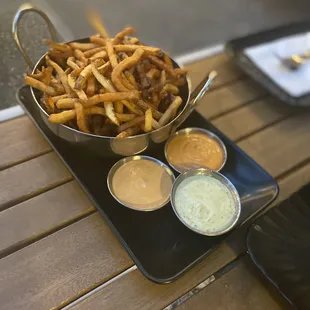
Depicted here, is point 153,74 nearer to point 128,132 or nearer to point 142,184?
point 128,132

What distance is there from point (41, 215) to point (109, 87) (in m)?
0.34

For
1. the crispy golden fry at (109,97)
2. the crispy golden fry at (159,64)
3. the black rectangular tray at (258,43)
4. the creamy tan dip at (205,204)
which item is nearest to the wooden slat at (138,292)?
the creamy tan dip at (205,204)

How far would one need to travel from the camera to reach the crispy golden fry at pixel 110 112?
92 centimetres

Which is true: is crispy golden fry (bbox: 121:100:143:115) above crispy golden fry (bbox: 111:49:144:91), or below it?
below

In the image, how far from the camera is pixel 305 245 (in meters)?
0.93

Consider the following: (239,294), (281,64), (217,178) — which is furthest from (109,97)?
(281,64)

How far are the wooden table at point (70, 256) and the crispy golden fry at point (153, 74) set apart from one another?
324 millimetres

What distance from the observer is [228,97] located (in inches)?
51.9

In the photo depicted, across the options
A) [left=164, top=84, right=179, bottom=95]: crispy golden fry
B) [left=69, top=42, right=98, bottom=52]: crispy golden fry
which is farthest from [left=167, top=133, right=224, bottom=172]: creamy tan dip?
[left=69, top=42, right=98, bottom=52]: crispy golden fry

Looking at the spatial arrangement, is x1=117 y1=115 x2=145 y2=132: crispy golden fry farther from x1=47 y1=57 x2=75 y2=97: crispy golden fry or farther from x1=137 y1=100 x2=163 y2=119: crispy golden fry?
x1=47 y1=57 x2=75 y2=97: crispy golden fry

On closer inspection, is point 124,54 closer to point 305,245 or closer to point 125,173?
point 125,173

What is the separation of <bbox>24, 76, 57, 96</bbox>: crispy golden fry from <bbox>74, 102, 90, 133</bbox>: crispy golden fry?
0.35ft

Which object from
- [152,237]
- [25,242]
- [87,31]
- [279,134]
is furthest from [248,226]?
[87,31]

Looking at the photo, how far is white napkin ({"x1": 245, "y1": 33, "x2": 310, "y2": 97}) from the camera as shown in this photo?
1324 mm
